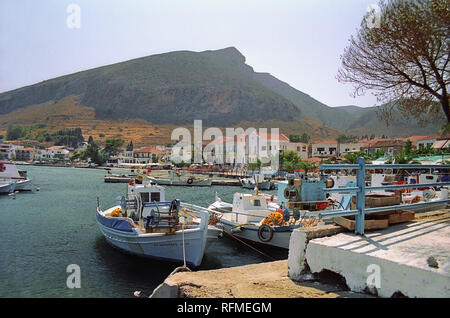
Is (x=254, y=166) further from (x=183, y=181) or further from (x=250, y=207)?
(x=250, y=207)

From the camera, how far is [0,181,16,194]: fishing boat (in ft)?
142

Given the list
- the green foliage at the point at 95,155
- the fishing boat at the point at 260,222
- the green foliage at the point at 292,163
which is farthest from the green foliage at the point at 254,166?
the green foliage at the point at 95,155

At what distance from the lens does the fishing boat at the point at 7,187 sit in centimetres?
4331

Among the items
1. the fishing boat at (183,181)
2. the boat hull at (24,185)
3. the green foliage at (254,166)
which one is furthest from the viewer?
the green foliage at (254,166)

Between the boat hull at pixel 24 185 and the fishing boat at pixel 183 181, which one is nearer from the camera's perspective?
the boat hull at pixel 24 185

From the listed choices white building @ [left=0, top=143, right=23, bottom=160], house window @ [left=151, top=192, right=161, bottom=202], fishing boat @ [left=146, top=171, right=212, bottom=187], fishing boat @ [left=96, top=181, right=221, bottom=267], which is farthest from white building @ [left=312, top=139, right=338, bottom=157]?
white building @ [left=0, top=143, right=23, bottom=160]

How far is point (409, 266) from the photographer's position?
3.76 metres

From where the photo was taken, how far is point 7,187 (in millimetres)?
43656

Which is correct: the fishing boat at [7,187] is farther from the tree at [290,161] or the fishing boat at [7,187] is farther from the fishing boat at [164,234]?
the tree at [290,161]

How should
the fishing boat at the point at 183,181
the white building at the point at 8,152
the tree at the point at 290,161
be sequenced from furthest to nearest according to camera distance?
the white building at the point at 8,152, the tree at the point at 290,161, the fishing boat at the point at 183,181

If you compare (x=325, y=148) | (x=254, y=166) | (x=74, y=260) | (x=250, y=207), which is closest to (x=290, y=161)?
(x=254, y=166)

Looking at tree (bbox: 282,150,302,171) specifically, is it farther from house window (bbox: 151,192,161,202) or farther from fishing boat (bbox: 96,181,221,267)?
fishing boat (bbox: 96,181,221,267)
